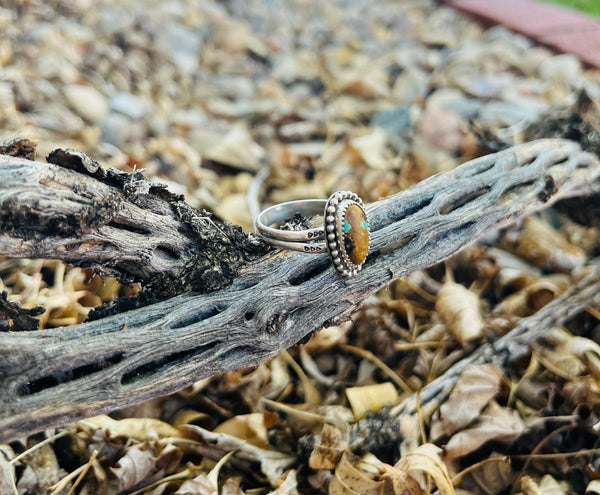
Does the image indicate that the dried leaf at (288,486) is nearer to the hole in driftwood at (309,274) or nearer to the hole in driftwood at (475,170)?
the hole in driftwood at (309,274)

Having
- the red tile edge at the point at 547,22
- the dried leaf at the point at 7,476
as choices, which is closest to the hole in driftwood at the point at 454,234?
the dried leaf at the point at 7,476

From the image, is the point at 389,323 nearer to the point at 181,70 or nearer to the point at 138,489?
the point at 138,489

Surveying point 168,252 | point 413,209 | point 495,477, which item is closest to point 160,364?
point 168,252

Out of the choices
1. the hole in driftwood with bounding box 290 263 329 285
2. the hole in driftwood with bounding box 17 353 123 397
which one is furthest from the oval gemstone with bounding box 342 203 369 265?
the hole in driftwood with bounding box 17 353 123 397

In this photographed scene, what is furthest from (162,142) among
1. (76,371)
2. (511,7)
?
(511,7)

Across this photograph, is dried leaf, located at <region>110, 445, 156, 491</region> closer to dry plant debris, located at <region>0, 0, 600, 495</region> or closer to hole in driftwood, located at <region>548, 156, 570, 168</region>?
dry plant debris, located at <region>0, 0, 600, 495</region>
